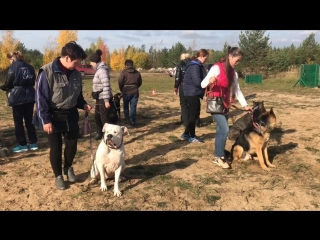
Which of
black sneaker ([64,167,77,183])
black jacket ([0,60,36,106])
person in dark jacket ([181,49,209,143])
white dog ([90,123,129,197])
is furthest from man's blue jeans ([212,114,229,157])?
black jacket ([0,60,36,106])

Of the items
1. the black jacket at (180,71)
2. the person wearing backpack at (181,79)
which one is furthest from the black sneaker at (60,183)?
the black jacket at (180,71)

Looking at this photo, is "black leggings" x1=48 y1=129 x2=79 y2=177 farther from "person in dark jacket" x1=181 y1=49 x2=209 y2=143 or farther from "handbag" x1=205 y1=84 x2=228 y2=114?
"person in dark jacket" x1=181 y1=49 x2=209 y2=143

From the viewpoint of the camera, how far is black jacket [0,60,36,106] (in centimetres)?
540

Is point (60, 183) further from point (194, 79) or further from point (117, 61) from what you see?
point (117, 61)

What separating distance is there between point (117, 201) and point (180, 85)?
4.81 m

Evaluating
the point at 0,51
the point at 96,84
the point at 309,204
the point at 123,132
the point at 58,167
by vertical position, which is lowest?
the point at 309,204

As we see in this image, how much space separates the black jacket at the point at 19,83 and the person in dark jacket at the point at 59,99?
1748mm

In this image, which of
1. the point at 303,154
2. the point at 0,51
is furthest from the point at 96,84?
the point at 0,51

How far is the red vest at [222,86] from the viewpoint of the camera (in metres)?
4.75

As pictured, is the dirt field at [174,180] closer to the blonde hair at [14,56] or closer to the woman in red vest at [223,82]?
the woman in red vest at [223,82]

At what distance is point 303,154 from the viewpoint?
5867 mm

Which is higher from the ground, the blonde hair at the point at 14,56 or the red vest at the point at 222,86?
the blonde hair at the point at 14,56

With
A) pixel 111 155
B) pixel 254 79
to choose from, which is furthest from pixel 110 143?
pixel 254 79

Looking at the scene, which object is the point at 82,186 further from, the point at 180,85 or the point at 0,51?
the point at 0,51
